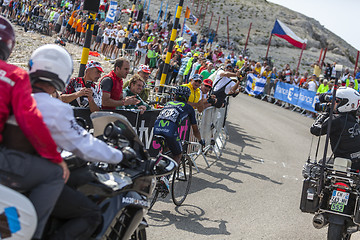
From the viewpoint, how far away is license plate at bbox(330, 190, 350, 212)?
6.58 m

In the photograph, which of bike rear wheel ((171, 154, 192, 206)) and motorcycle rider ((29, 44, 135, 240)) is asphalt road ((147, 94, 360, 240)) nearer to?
bike rear wheel ((171, 154, 192, 206))

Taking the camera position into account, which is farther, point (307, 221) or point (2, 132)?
point (307, 221)

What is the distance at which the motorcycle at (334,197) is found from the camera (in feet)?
21.4

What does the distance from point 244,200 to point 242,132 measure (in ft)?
28.4

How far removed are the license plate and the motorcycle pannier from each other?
0.24m

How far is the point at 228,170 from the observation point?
1155 centimetres

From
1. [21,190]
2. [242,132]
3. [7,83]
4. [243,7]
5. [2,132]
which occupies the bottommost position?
[242,132]

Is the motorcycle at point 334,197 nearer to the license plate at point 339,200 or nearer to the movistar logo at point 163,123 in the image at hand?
the license plate at point 339,200

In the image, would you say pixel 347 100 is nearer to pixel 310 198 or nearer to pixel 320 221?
pixel 310 198

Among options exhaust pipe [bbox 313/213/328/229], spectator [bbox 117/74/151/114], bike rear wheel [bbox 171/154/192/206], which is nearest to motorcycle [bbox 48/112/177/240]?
exhaust pipe [bbox 313/213/328/229]

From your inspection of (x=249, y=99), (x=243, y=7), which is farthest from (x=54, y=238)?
(x=243, y=7)

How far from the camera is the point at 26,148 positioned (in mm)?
3303

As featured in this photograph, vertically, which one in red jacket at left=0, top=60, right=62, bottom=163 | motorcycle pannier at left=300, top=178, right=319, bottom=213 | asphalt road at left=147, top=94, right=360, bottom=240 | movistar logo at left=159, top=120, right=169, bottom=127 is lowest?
asphalt road at left=147, top=94, right=360, bottom=240

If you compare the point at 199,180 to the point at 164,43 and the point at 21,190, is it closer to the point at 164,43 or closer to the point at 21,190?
the point at 21,190
